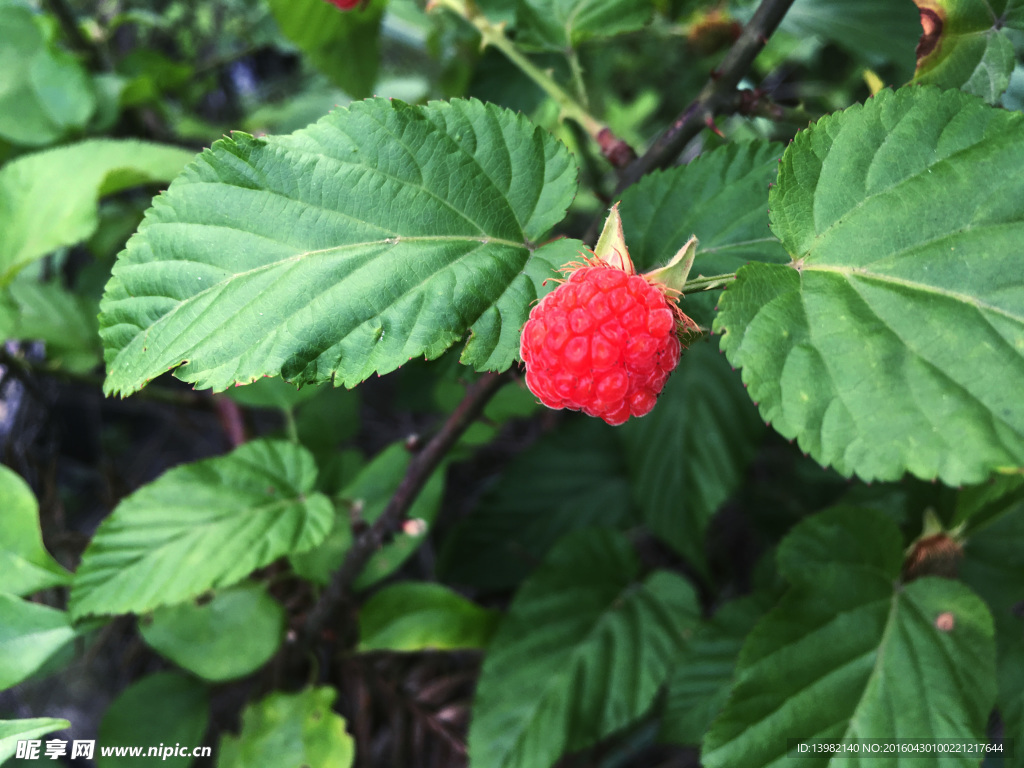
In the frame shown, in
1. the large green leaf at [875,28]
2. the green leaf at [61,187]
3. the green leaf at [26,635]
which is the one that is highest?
the large green leaf at [875,28]

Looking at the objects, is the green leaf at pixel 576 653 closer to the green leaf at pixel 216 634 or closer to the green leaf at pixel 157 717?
the green leaf at pixel 216 634

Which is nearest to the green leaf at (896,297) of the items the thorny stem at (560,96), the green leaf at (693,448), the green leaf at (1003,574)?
the thorny stem at (560,96)

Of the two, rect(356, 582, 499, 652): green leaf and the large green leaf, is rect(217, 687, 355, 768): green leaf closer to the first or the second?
rect(356, 582, 499, 652): green leaf

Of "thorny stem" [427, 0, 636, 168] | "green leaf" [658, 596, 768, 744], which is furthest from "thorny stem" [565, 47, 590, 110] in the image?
"green leaf" [658, 596, 768, 744]

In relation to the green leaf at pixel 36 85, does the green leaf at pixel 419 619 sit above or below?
below

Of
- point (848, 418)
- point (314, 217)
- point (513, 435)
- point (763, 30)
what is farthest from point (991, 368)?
point (513, 435)

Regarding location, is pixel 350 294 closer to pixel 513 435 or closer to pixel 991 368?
pixel 991 368
